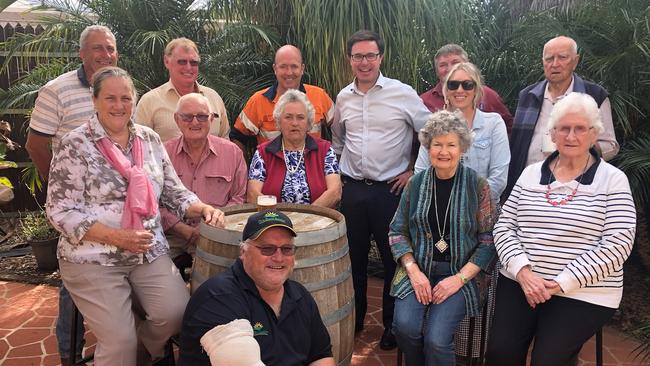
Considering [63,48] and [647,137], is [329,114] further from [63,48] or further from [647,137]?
[63,48]

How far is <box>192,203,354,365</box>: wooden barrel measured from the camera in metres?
2.37

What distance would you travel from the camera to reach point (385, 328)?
359 cm

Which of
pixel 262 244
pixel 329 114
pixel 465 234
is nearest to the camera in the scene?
pixel 262 244

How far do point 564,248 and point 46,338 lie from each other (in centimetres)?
345

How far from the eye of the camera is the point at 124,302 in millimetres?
2527

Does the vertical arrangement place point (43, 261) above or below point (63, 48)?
below

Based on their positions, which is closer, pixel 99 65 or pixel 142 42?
pixel 99 65

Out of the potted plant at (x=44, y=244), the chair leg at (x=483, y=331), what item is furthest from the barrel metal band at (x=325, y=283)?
the potted plant at (x=44, y=244)

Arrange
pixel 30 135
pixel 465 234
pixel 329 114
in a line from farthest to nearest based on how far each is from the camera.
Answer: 1. pixel 329 114
2. pixel 30 135
3. pixel 465 234

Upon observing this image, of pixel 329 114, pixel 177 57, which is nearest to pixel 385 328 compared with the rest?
pixel 329 114

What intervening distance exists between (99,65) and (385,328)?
247cm

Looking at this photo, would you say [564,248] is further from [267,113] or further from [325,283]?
[267,113]

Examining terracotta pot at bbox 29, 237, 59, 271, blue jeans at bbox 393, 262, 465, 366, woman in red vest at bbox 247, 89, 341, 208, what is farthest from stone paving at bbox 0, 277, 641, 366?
woman in red vest at bbox 247, 89, 341, 208

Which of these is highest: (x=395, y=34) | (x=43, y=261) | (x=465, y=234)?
(x=395, y=34)
